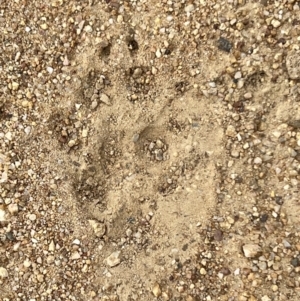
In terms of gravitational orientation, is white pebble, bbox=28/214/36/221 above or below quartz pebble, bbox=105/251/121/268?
above

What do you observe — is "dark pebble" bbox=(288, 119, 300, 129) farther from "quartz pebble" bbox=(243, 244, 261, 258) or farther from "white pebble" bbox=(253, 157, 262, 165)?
"quartz pebble" bbox=(243, 244, 261, 258)

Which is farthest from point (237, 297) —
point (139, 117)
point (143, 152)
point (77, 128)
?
point (77, 128)

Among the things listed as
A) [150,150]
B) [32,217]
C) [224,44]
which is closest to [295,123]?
[224,44]

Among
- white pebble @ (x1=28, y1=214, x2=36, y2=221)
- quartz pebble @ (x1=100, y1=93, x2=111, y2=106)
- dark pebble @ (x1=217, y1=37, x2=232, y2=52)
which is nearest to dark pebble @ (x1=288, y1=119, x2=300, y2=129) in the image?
dark pebble @ (x1=217, y1=37, x2=232, y2=52)

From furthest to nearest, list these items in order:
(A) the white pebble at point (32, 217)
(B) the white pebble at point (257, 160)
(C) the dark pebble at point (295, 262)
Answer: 1. (A) the white pebble at point (32, 217)
2. (B) the white pebble at point (257, 160)
3. (C) the dark pebble at point (295, 262)

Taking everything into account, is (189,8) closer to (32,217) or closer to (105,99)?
(105,99)

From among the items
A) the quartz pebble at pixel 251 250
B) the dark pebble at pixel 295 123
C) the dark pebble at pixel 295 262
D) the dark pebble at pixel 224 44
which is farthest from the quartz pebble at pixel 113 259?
the dark pebble at pixel 224 44

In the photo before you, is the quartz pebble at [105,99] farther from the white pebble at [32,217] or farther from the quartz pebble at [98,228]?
the white pebble at [32,217]
